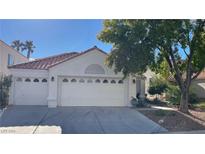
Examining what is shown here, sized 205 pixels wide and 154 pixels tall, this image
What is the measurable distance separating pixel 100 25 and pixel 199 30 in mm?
5705

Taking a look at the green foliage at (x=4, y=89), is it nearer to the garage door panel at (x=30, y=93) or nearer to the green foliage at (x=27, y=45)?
the garage door panel at (x=30, y=93)

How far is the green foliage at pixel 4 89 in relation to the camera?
43.2ft

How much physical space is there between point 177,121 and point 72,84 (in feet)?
23.7

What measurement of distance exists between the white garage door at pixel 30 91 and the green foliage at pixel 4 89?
583mm

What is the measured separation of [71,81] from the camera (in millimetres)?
14516

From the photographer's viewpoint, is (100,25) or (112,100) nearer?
(100,25)

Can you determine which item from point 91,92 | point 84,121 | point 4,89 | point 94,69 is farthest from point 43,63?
point 84,121

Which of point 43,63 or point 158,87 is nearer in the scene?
point 43,63

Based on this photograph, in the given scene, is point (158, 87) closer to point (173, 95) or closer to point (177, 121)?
point (173, 95)

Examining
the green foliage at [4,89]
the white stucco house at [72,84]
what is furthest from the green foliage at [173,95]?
the green foliage at [4,89]

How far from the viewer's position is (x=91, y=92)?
14.6 meters

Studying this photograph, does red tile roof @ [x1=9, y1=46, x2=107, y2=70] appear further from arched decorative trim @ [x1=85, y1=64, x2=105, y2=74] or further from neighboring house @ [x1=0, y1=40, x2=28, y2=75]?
neighboring house @ [x1=0, y1=40, x2=28, y2=75]
